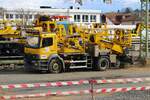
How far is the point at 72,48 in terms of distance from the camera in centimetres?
3206

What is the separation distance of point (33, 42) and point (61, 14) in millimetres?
78811

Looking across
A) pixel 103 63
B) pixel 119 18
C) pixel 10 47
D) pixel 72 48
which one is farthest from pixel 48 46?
pixel 119 18

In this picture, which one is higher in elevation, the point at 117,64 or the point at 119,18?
the point at 119,18

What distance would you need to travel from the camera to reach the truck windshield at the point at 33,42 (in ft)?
100

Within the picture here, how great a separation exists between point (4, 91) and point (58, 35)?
12840mm

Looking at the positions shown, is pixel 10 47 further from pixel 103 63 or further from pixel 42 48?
pixel 103 63

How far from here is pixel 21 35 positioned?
36438 mm

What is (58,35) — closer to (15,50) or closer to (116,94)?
(15,50)

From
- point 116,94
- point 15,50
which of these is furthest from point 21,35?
point 116,94

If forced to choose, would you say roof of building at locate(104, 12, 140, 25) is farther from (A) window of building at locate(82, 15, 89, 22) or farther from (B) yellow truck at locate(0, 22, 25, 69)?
(B) yellow truck at locate(0, 22, 25, 69)

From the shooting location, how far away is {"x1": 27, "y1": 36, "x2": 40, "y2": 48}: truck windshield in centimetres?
3053

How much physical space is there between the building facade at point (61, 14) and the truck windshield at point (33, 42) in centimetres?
6327

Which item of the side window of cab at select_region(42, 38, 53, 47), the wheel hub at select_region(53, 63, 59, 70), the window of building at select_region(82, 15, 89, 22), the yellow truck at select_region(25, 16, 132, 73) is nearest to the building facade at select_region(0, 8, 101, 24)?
the window of building at select_region(82, 15, 89, 22)

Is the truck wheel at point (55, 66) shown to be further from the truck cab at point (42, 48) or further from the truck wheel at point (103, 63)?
the truck wheel at point (103, 63)
